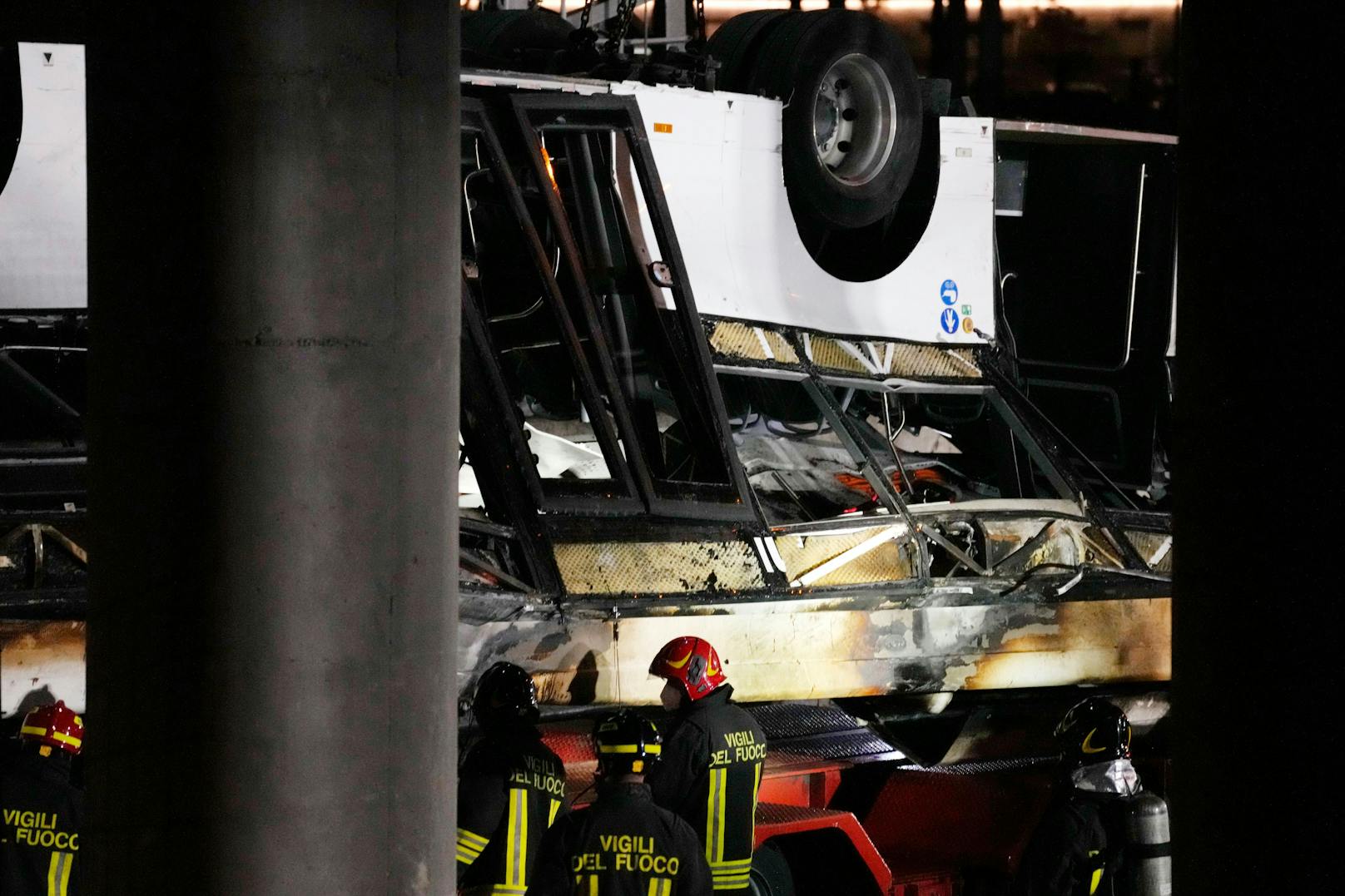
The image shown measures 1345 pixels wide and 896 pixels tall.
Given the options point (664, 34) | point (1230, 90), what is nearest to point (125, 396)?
point (1230, 90)

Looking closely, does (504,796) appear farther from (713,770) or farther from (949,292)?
(949,292)

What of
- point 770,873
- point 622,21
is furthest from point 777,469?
point 770,873

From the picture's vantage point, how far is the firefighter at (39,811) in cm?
606

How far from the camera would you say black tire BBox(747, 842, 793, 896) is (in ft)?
23.7

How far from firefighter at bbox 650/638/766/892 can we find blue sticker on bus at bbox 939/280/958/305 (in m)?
3.64

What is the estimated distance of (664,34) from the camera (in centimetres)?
1162

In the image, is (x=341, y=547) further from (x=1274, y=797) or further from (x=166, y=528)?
(x=1274, y=797)

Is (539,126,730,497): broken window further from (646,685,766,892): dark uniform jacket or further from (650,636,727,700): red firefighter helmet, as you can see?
(646,685,766,892): dark uniform jacket

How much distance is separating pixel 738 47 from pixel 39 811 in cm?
525

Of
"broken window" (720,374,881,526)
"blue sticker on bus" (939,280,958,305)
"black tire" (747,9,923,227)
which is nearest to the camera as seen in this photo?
"broken window" (720,374,881,526)

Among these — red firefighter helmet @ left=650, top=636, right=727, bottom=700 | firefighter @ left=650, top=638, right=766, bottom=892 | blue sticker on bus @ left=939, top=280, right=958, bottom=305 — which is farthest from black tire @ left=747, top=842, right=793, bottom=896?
→ blue sticker on bus @ left=939, top=280, right=958, bottom=305

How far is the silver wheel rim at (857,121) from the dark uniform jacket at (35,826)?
5.07 m

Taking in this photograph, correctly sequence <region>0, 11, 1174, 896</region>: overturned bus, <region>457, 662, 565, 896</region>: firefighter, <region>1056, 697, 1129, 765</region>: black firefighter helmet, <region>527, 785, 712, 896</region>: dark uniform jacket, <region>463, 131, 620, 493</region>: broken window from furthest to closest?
<region>463, 131, 620, 493</region>: broken window < <region>0, 11, 1174, 896</region>: overturned bus < <region>1056, 697, 1129, 765</region>: black firefighter helmet < <region>457, 662, 565, 896</region>: firefighter < <region>527, 785, 712, 896</region>: dark uniform jacket

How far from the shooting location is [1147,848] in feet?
21.9
